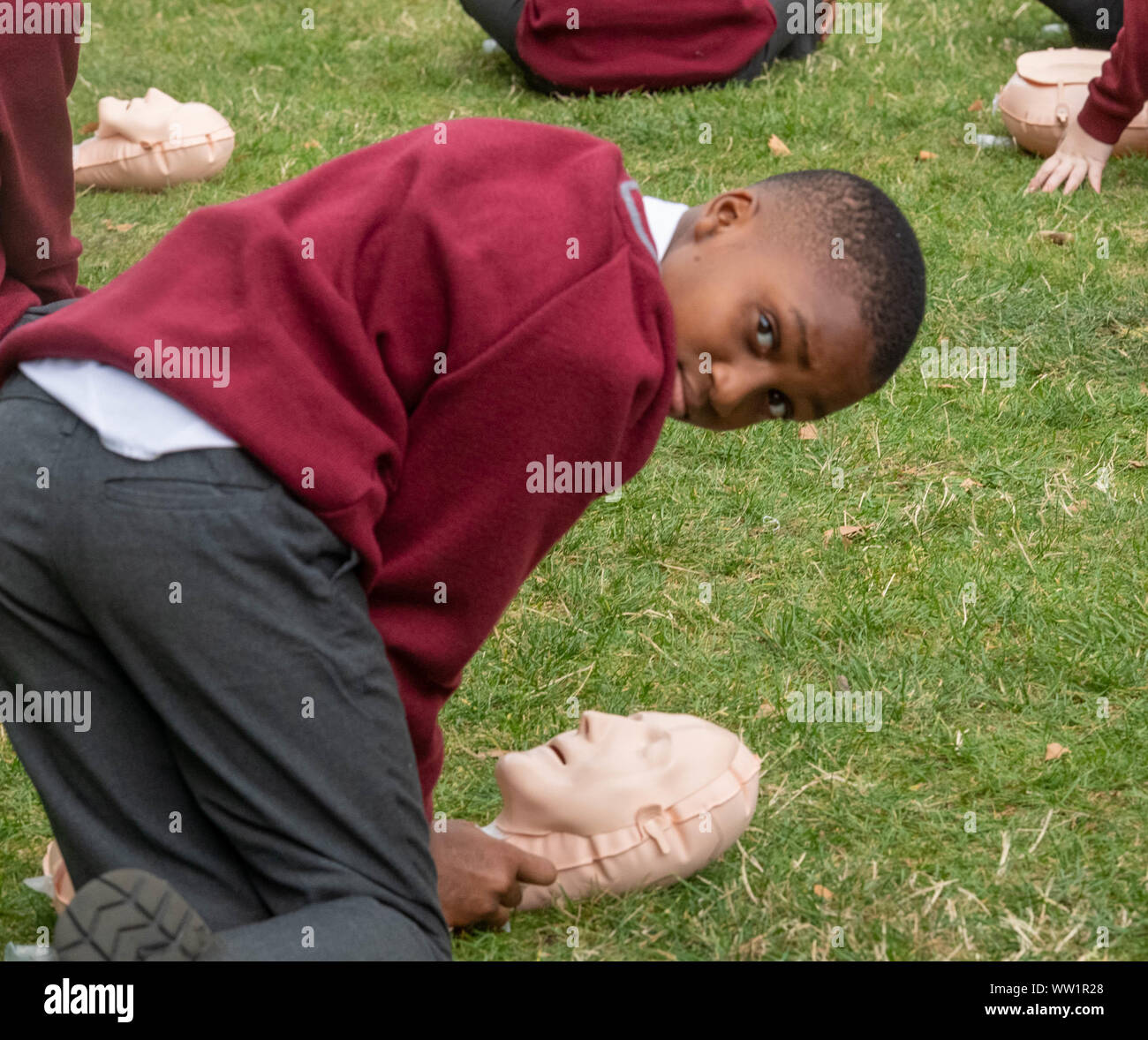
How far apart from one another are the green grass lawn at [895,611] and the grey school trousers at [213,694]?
0.50m

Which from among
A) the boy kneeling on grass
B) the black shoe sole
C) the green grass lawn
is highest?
the boy kneeling on grass

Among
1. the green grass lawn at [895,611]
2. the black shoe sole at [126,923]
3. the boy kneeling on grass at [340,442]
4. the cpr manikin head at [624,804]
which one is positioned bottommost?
the green grass lawn at [895,611]

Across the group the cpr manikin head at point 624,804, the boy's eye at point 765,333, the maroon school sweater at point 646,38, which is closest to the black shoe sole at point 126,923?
the cpr manikin head at point 624,804

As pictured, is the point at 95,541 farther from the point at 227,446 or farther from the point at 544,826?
the point at 544,826

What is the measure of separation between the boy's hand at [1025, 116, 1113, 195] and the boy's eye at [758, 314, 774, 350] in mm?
3817

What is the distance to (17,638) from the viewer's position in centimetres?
211

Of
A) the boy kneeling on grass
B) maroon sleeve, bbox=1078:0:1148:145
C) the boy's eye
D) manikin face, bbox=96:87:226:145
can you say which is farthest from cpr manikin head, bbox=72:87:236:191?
the boy's eye

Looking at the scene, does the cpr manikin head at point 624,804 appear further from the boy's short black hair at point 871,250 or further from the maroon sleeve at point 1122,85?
the maroon sleeve at point 1122,85

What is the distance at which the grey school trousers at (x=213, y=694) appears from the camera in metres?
1.95

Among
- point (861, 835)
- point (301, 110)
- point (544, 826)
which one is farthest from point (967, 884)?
point (301, 110)

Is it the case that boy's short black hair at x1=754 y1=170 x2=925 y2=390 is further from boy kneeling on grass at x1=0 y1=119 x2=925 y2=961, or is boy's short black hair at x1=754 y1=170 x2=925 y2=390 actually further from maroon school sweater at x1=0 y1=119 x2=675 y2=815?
maroon school sweater at x1=0 y1=119 x2=675 y2=815

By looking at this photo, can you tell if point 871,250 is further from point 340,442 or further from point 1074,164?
point 1074,164

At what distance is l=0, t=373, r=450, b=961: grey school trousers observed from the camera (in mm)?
1953
